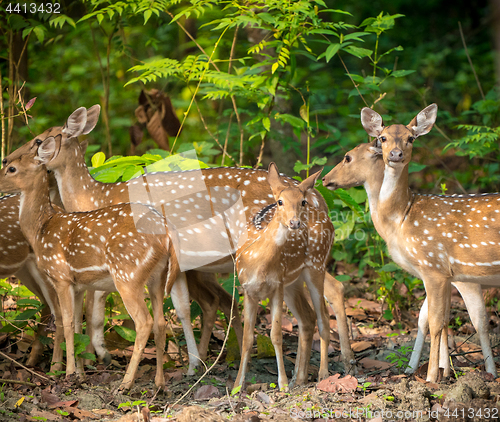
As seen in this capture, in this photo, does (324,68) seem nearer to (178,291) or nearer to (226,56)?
(226,56)

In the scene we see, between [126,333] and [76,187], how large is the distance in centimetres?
144

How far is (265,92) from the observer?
6613 mm

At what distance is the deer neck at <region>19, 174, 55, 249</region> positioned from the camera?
5.04 m

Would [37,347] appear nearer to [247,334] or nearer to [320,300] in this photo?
[247,334]

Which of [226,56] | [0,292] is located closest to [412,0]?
[226,56]

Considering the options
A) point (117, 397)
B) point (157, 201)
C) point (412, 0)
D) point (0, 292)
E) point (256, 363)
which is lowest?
point (256, 363)

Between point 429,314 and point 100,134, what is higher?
point 100,134

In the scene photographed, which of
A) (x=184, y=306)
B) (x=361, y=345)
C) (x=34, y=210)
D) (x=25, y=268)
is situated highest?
(x=34, y=210)

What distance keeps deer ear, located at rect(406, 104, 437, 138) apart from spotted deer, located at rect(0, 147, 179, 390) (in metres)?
2.36

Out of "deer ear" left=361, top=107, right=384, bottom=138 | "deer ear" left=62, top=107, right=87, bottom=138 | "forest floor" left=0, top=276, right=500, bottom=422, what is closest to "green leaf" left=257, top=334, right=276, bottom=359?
"forest floor" left=0, top=276, right=500, bottom=422

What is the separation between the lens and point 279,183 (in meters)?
4.86

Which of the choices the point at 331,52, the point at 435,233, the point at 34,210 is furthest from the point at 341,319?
the point at 34,210

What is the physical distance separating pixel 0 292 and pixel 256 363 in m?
2.45

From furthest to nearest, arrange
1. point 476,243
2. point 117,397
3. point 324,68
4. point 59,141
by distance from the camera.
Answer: point 324,68 < point 59,141 < point 476,243 < point 117,397
